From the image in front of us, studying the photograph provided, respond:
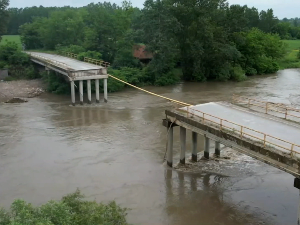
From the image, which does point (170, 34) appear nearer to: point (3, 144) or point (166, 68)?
point (166, 68)

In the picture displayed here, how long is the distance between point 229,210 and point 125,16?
1865 inches

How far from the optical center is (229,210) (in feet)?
59.4

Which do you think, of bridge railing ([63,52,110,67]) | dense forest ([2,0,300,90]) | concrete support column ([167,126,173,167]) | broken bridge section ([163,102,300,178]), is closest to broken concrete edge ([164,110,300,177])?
broken bridge section ([163,102,300,178])

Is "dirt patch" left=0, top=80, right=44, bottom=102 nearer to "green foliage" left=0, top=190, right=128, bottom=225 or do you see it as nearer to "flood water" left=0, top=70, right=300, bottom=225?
"flood water" left=0, top=70, right=300, bottom=225

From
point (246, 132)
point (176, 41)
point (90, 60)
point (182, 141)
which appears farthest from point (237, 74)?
point (246, 132)

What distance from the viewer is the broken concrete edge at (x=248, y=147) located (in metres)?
14.4

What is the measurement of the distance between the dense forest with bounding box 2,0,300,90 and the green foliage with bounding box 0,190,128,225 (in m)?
37.8

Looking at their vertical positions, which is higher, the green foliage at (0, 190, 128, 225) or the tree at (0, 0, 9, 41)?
the tree at (0, 0, 9, 41)

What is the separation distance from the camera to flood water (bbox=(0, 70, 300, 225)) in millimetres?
18158

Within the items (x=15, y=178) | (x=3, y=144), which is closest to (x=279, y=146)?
(x=15, y=178)

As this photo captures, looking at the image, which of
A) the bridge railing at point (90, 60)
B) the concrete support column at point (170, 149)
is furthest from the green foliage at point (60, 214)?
the bridge railing at point (90, 60)

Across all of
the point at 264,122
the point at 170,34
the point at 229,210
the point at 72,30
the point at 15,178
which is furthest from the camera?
the point at 72,30

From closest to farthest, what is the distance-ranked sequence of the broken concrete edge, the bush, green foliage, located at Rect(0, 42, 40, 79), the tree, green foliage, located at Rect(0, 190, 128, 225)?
green foliage, located at Rect(0, 190, 128, 225)
the broken concrete edge
green foliage, located at Rect(0, 42, 40, 79)
the bush
the tree

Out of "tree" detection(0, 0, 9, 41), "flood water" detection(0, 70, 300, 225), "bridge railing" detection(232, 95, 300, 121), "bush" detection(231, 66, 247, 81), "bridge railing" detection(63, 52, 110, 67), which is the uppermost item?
"tree" detection(0, 0, 9, 41)
